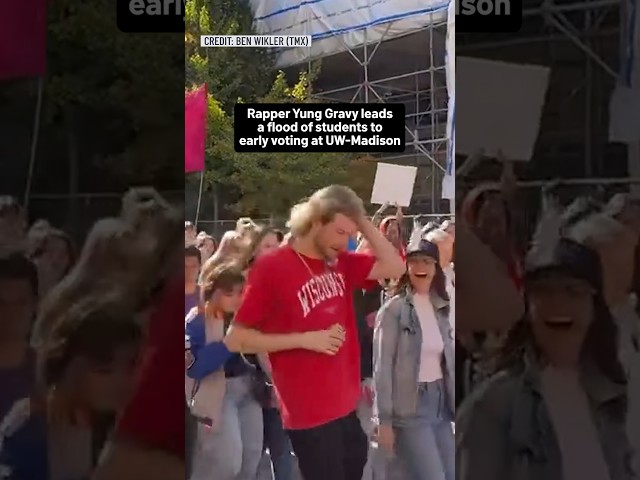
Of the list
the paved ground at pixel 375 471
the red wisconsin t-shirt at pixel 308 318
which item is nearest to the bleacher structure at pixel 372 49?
the red wisconsin t-shirt at pixel 308 318

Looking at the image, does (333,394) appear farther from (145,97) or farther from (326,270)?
(145,97)

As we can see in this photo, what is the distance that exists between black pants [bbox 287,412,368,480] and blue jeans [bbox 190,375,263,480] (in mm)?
159

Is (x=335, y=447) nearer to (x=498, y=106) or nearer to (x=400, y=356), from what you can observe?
(x=400, y=356)

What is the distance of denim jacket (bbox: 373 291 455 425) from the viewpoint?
3.42 m

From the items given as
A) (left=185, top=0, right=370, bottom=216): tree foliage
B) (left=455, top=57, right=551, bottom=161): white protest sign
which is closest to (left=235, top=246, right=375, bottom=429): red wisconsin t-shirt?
(left=185, top=0, right=370, bottom=216): tree foliage

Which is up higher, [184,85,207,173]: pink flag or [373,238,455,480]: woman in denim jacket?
[184,85,207,173]: pink flag

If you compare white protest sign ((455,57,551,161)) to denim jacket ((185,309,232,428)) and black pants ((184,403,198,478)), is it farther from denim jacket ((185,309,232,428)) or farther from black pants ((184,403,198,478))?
black pants ((184,403,198,478))

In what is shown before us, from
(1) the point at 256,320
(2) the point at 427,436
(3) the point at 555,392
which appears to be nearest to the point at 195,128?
(1) the point at 256,320

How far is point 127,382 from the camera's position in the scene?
343 centimetres

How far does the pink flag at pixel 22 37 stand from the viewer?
337 centimetres
